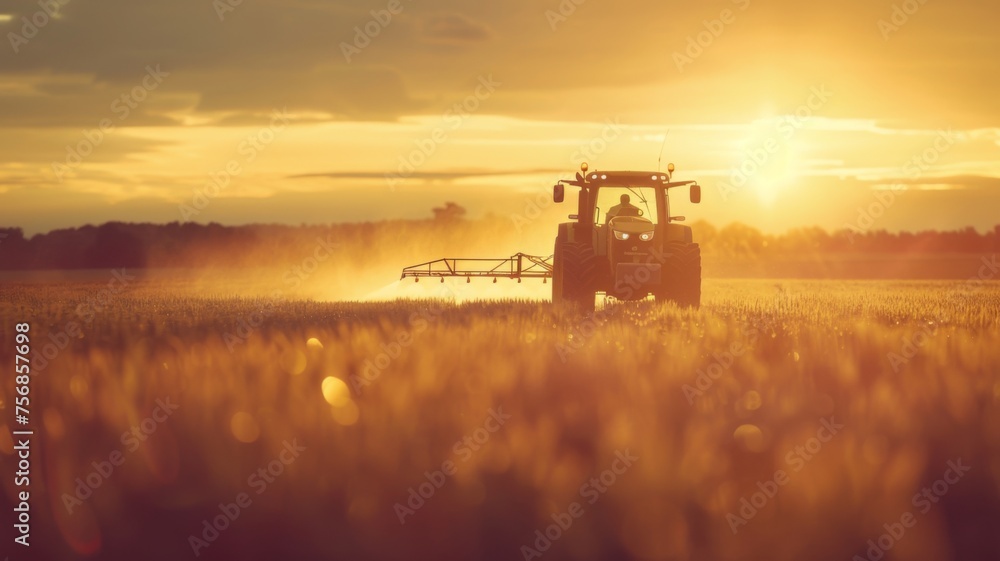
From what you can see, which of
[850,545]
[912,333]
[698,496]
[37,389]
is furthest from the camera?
[912,333]

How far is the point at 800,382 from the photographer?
9.98 m

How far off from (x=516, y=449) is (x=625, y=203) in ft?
37.0

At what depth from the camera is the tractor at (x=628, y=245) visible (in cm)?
1777

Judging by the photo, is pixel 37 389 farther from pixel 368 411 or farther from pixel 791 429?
pixel 791 429

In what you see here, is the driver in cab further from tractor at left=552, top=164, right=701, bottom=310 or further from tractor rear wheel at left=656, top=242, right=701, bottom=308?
tractor rear wheel at left=656, top=242, right=701, bottom=308

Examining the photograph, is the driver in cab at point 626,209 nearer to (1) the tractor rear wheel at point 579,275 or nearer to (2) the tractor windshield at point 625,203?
(2) the tractor windshield at point 625,203

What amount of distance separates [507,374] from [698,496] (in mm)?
3626

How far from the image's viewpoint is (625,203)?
1814 centimetres

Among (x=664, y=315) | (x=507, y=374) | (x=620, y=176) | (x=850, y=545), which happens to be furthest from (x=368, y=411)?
(x=620, y=176)

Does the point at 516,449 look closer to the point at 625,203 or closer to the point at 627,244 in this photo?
the point at 627,244

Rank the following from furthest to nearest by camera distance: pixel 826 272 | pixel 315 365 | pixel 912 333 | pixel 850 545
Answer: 1. pixel 826 272
2. pixel 912 333
3. pixel 315 365
4. pixel 850 545

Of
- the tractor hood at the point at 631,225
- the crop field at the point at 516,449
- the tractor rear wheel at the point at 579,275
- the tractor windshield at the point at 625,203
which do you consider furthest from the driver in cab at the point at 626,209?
the crop field at the point at 516,449

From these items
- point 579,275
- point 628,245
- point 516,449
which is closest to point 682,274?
point 628,245

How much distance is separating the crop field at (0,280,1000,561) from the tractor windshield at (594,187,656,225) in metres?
5.72
